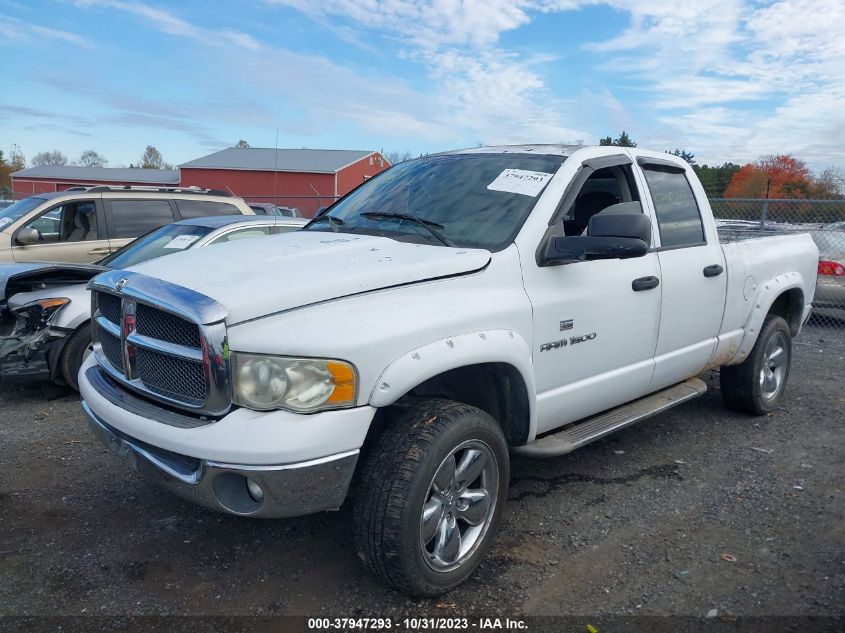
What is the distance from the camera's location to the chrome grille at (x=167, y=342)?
97.9 inches

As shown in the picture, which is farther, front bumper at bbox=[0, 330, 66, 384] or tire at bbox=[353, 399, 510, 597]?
front bumper at bbox=[0, 330, 66, 384]

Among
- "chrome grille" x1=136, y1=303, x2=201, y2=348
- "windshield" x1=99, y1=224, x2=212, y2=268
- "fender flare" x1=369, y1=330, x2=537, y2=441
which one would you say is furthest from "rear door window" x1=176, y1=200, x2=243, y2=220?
"fender flare" x1=369, y1=330, x2=537, y2=441

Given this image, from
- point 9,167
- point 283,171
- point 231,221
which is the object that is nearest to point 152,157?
point 9,167

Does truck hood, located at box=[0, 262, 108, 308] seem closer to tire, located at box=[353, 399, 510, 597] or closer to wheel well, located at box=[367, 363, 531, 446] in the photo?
wheel well, located at box=[367, 363, 531, 446]

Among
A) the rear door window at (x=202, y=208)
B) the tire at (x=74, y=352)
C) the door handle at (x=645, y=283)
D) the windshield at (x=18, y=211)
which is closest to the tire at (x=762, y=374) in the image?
the door handle at (x=645, y=283)

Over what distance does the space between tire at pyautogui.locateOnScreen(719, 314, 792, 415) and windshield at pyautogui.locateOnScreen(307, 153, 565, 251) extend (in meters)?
2.58

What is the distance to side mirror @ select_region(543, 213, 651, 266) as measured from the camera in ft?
10.3

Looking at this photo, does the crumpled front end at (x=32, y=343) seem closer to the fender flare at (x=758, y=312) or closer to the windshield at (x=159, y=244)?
the windshield at (x=159, y=244)

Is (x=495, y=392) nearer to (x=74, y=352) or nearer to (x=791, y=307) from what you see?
(x=791, y=307)

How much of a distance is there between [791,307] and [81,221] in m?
7.74

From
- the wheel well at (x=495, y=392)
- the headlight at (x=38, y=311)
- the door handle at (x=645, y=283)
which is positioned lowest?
the headlight at (x=38, y=311)

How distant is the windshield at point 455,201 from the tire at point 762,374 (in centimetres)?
258

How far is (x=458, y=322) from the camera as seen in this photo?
2.84 metres

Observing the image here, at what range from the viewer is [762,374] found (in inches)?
209
